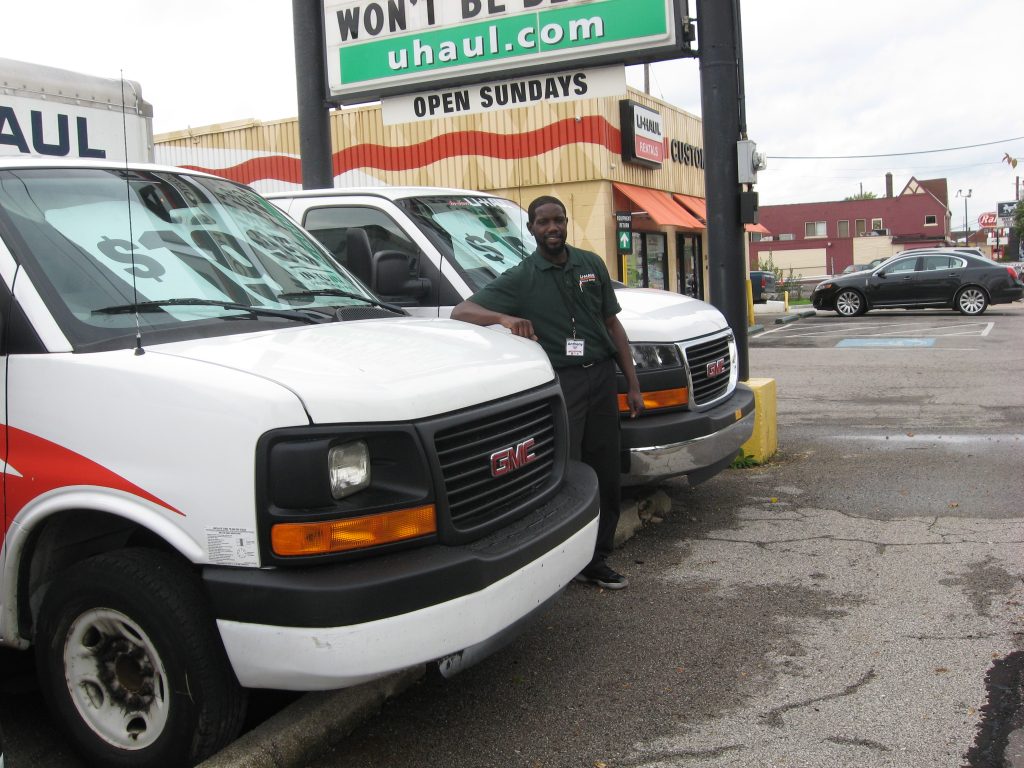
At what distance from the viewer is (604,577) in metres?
5.27

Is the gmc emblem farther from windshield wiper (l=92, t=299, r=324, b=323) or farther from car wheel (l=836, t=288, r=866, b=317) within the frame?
car wheel (l=836, t=288, r=866, b=317)

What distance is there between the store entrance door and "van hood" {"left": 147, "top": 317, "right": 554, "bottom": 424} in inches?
922

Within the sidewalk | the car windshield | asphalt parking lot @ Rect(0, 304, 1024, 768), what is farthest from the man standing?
the sidewalk

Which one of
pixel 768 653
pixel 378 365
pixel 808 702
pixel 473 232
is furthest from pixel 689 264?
pixel 378 365

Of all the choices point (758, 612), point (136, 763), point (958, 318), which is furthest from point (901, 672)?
point (958, 318)

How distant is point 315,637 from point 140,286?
1572 millimetres

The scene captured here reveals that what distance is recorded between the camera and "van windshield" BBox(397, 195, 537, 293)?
20.5 feet

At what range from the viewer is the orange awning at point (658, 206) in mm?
21703

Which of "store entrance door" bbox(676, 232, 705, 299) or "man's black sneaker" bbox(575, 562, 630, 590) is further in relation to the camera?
"store entrance door" bbox(676, 232, 705, 299)

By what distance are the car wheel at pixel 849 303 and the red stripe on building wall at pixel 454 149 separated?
880cm

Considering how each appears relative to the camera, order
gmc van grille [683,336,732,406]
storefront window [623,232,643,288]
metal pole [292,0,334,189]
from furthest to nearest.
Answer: storefront window [623,232,643,288] → metal pole [292,0,334,189] → gmc van grille [683,336,732,406]

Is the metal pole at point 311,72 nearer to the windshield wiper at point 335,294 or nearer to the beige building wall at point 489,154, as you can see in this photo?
the windshield wiper at point 335,294

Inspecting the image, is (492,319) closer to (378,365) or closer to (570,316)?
(570,316)

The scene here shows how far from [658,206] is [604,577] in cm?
1853
